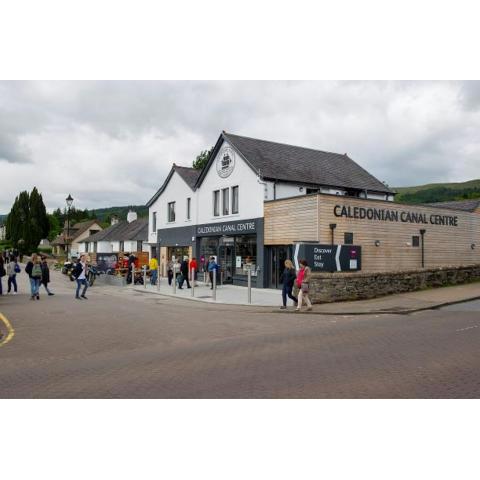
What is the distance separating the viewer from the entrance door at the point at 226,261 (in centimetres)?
2737

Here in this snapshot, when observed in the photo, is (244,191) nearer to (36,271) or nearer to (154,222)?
(36,271)

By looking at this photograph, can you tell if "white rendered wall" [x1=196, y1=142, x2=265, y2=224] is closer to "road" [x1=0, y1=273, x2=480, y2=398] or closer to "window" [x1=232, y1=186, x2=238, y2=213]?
"window" [x1=232, y1=186, x2=238, y2=213]

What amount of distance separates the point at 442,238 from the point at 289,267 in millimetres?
13451

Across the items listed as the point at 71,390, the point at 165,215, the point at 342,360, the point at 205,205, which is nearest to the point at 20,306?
the point at 71,390

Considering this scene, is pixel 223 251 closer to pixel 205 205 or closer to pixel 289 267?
pixel 205 205

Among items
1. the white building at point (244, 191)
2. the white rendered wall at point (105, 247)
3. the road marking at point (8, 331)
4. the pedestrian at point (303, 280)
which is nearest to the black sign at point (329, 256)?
the pedestrian at point (303, 280)

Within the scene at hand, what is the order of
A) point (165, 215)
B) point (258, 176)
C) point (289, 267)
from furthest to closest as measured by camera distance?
point (165, 215) → point (258, 176) → point (289, 267)

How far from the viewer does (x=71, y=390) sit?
21.9ft

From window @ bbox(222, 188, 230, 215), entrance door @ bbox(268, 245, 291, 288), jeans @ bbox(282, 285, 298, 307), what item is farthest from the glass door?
jeans @ bbox(282, 285, 298, 307)

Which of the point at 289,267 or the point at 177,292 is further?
the point at 177,292

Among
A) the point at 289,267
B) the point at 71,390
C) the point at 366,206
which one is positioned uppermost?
the point at 366,206

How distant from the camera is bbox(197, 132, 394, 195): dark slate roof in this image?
1025 inches

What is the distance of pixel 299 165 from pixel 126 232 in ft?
115

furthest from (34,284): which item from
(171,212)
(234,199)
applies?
(171,212)
